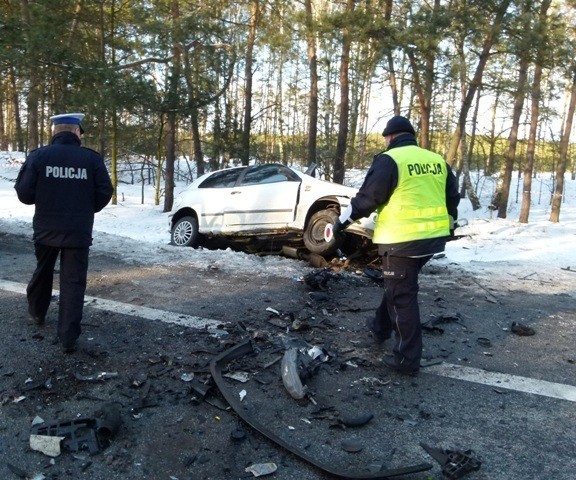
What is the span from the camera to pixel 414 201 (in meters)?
3.90

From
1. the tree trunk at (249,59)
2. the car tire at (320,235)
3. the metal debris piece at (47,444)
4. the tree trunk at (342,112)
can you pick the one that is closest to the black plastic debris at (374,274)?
the car tire at (320,235)

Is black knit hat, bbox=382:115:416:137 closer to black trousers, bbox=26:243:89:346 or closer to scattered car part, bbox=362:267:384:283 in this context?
black trousers, bbox=26:243:89:346

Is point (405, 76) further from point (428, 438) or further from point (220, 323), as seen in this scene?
point (428, 438)

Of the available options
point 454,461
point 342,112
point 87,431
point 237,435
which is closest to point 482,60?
point 342,112

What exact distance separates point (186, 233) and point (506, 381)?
7205mm

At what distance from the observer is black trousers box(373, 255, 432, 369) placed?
151 inches

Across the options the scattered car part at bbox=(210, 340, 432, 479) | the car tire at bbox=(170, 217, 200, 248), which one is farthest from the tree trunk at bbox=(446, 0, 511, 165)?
the scattered car part at bbox=(210, 340, 432, 479)

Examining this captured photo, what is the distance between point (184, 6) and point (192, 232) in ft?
37.3

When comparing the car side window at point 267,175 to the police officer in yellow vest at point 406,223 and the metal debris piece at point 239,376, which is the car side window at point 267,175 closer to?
the police officer in yellow vest at point 406,223

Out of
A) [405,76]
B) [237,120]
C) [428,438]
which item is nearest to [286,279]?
[428,438]

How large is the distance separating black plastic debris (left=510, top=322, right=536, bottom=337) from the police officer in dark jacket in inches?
161

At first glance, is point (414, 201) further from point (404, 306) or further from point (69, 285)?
point (69, 285)

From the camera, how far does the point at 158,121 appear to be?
1852 cm

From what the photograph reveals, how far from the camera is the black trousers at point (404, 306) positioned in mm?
3844
